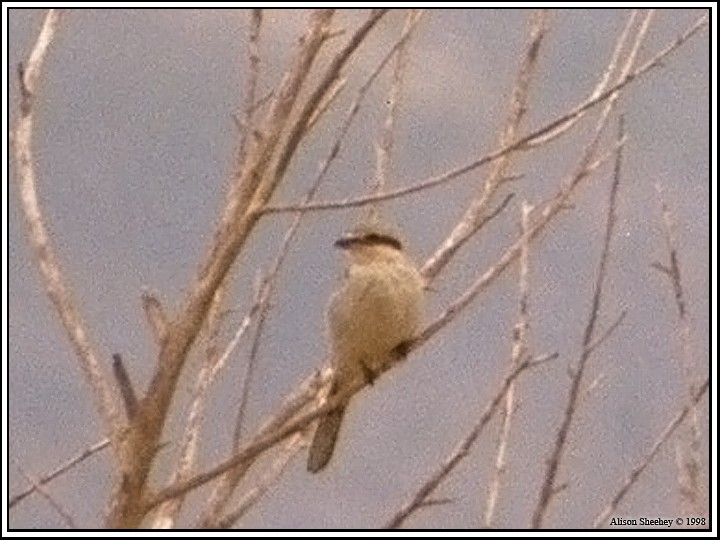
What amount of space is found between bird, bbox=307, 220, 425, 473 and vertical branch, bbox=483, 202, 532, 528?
56 cm

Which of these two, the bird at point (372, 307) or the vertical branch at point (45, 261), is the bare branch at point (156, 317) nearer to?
the vertical branch at point (45, 261)

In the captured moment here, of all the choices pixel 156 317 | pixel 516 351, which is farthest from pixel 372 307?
pixel 156 317

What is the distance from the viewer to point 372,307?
3.49 meters

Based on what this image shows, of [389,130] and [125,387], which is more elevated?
[389,130]

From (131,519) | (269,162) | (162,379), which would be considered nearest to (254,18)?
(269,162)

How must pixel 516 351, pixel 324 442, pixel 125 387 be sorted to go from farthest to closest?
pixel 324 442
pixel 516 351
pixel 125 387

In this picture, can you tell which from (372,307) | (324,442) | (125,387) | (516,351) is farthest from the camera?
(372,307)

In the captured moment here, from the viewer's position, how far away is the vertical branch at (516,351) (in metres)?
2.46

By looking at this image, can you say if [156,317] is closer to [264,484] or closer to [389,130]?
[264,484]

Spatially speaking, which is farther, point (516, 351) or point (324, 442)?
point (324, 442)

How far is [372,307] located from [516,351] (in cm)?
101

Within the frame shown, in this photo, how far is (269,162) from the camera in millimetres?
1908

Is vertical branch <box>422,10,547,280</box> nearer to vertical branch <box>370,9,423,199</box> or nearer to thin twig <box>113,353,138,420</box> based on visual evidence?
vertical branch <box>370,9,423,199</box>
